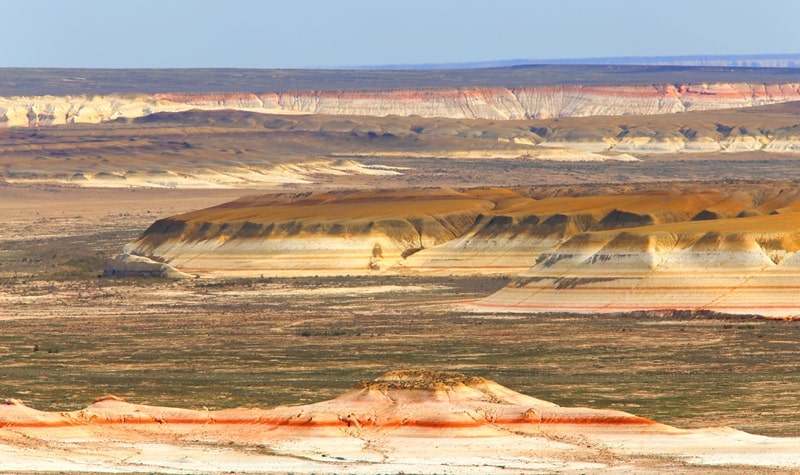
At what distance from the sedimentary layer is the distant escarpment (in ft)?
101

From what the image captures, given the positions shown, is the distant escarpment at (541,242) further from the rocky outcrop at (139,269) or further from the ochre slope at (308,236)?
the rocky outcrop at (139,269)

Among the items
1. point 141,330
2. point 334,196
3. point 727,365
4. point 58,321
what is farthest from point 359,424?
point 334,196

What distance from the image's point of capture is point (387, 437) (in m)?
31.0

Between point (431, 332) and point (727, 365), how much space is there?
13.7 metres

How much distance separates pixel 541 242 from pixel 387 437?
173ft

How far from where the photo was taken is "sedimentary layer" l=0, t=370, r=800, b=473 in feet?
94.7

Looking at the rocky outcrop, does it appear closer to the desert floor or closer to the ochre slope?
the desert floor

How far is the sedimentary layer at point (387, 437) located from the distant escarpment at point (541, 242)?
101 ft

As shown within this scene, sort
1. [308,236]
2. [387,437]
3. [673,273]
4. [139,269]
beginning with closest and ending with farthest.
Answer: [387,437], [673,273], [139,269], [308,236]

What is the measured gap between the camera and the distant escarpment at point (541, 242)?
6406 cm

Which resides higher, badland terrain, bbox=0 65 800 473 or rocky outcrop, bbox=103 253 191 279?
badland terrain, bbox=0 65 800 473

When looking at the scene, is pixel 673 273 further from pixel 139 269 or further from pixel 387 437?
pixel 387 437

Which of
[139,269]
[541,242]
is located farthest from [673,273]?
[139,269]

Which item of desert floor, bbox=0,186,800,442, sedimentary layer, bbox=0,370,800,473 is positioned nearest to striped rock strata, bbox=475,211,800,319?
desert floor, bbox=0,186,800,442
